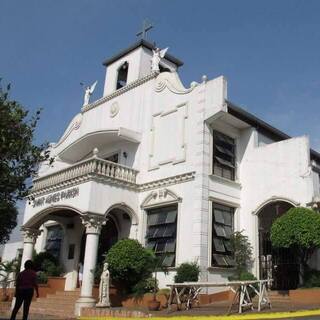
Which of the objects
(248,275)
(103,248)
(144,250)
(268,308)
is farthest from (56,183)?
(268,308)

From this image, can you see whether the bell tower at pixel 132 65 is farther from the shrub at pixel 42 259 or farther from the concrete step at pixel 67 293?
the concrete step at pixel 67 293

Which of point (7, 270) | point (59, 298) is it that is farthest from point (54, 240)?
point (59, 298)

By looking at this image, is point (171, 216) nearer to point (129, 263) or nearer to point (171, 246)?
point (171, 246)

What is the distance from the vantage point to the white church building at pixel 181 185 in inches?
701

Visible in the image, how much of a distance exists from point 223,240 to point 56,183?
7.81 meters

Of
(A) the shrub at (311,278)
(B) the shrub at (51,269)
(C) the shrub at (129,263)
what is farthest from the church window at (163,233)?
(B) the shrub at (51,269)

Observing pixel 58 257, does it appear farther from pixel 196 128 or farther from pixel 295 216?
pixel 295 216

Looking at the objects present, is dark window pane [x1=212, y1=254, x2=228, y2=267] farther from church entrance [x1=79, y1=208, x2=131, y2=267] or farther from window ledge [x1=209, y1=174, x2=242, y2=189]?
church entrance [x1=79, y1=208, x2=131, y2=267]

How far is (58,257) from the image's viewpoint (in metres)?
23.2

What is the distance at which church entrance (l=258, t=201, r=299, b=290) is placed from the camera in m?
17.9

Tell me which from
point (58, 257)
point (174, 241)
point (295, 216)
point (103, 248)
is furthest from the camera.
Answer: point (58, 257)

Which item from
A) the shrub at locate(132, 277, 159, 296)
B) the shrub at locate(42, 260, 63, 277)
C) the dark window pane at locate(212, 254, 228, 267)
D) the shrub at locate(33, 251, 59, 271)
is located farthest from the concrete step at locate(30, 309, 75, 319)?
the dark window pane at locate(212, 254, 228, 267)

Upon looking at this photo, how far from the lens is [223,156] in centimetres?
1973

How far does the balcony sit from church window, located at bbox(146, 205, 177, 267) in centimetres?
178
